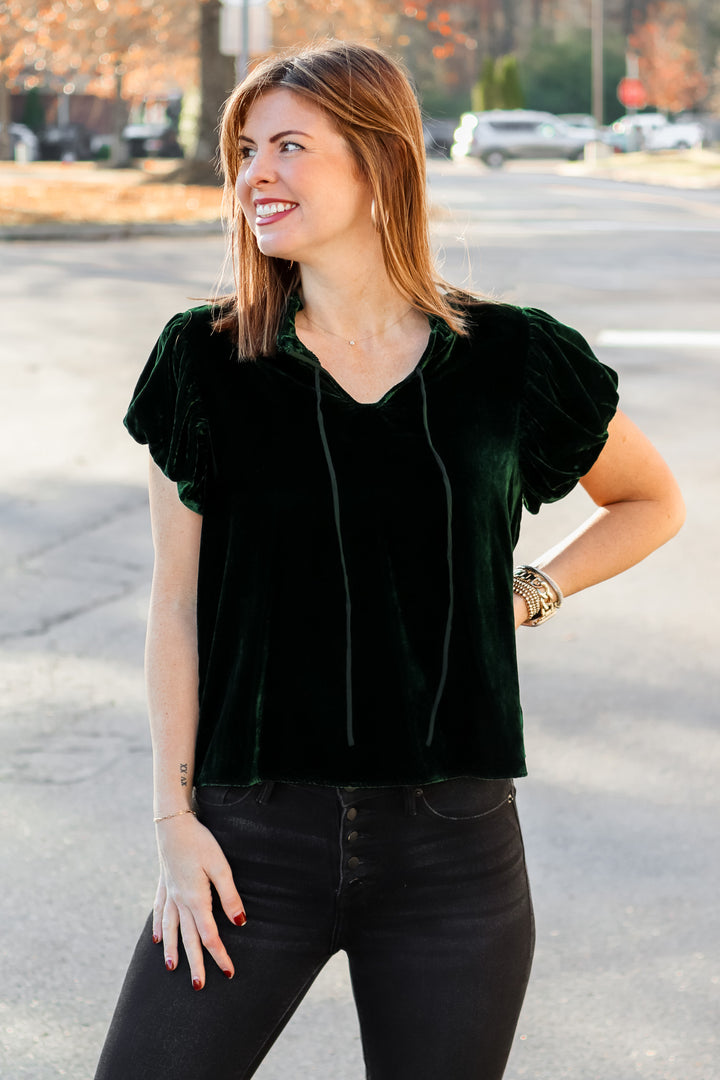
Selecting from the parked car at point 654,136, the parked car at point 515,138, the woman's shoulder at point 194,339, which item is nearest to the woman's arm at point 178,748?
the woman's shoulder at point 194,339

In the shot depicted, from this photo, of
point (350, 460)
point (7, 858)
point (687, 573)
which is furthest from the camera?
point (687, 573)

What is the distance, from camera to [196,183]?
3130 cm

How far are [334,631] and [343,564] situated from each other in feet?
0.29

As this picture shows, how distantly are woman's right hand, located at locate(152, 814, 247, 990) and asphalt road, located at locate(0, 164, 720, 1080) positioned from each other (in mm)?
893

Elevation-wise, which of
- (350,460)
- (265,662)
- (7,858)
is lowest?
(7,858)

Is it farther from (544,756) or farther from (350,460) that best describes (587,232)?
(350,460)

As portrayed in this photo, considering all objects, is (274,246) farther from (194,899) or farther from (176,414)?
(194,899)

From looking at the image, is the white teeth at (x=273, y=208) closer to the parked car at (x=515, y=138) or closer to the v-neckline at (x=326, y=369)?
the v-neckline at (x=326, y=369)

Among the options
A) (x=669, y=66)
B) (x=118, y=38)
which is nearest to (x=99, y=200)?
(x=118, y=38)

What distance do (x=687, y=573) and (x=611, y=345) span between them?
5.47m

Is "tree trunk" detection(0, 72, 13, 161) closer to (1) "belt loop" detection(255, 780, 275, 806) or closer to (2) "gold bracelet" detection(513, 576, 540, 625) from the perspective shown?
(2) "gold bracelet" detection(513, 576, 540, 625)

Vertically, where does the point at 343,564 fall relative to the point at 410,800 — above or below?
above

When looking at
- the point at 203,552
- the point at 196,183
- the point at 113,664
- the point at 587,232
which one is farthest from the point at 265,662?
the point at 196,183

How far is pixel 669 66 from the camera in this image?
7531 cm
